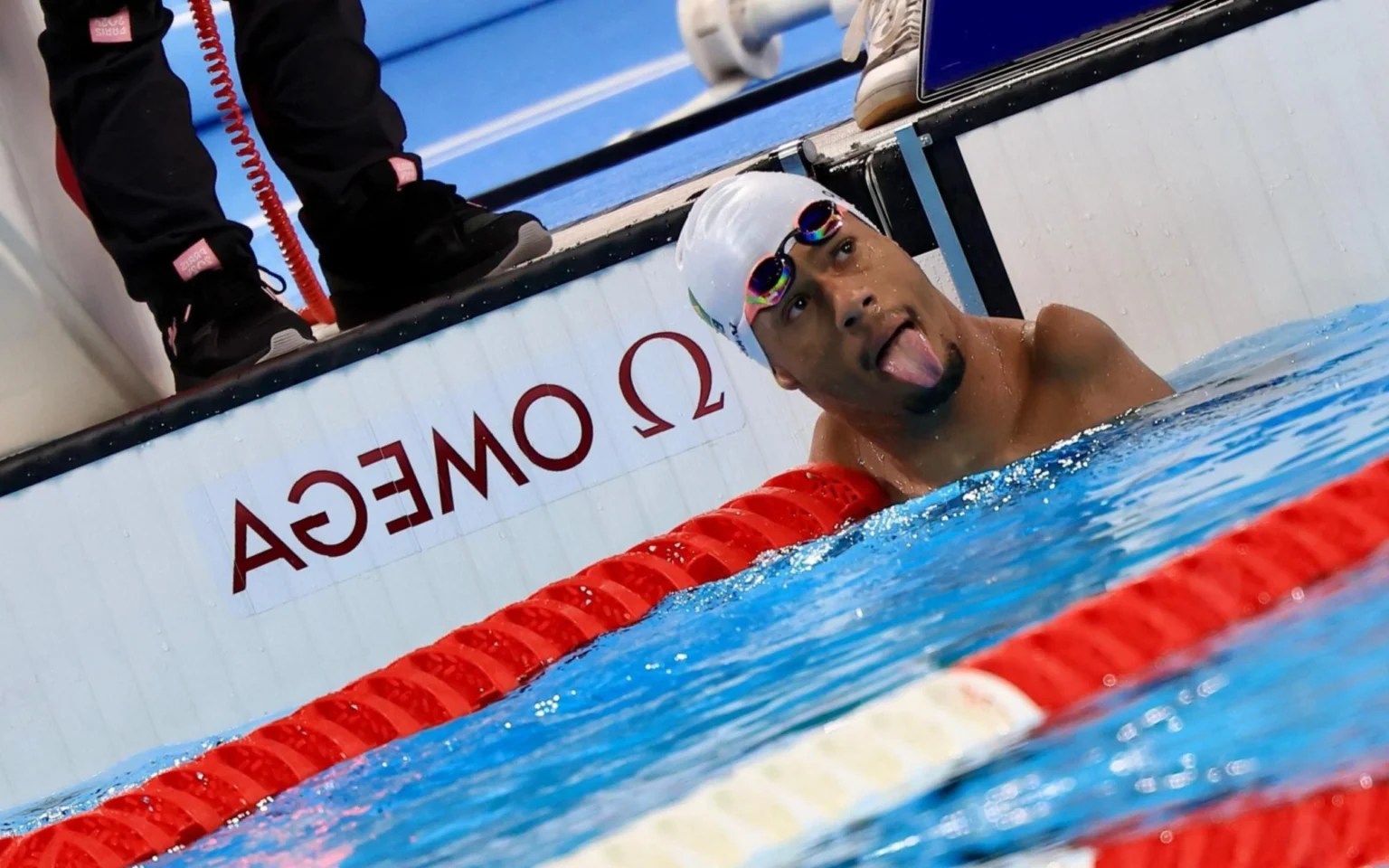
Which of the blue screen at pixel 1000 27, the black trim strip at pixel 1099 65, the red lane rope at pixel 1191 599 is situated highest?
the blue screen at pixel 1000 27

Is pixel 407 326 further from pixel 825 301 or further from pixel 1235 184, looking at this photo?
pixel 1235 184

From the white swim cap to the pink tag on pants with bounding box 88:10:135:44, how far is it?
1.09 m

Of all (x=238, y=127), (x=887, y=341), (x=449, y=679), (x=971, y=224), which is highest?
(x=238, y=127)

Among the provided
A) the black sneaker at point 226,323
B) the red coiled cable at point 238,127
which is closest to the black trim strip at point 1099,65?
the black sneaker at point 226,323

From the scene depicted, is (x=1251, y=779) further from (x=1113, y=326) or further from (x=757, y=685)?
(x=1113, y=326)

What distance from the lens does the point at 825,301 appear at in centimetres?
205

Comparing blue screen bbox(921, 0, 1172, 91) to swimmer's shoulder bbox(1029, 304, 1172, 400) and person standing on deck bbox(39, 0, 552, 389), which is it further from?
swimmer's shoulder bbox(1029, 304, 1172, 400)

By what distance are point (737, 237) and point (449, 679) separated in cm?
72

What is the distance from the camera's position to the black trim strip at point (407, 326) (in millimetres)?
2715

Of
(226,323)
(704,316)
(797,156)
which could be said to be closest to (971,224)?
(797,156)

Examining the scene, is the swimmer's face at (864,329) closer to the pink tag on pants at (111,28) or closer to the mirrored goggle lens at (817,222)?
the mirrored goggle lens at (817,222)

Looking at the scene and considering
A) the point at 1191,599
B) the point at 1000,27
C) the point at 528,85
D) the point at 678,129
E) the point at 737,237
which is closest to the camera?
the point at 1191,599

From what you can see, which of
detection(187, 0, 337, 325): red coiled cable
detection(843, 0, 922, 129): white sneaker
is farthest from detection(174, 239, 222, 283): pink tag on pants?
detection(843, 0, 922, 129): white sneaker

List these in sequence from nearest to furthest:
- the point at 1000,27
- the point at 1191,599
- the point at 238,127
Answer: the point at 1191,599 → the point at 1000,27 → the point at 238,127
